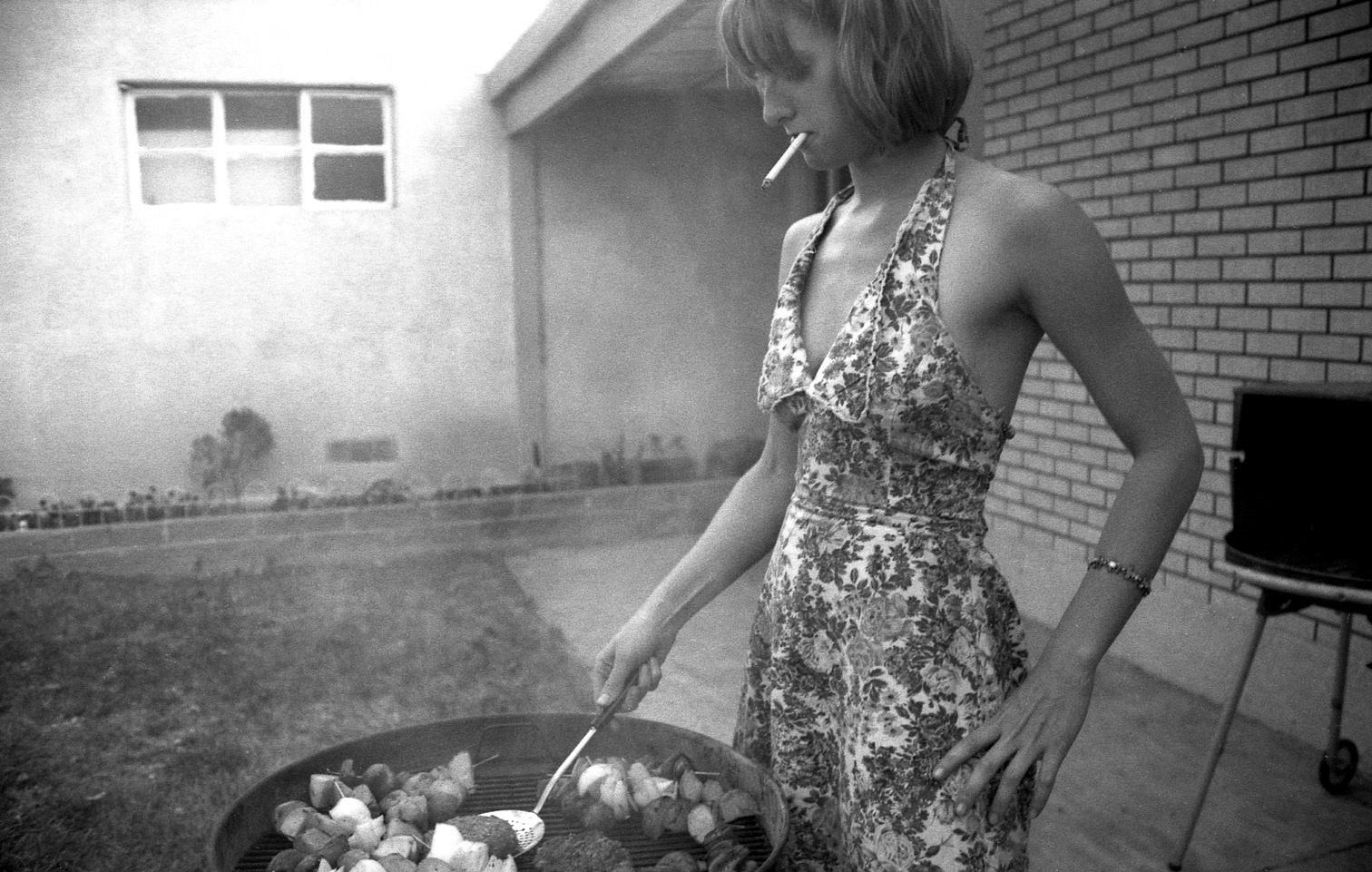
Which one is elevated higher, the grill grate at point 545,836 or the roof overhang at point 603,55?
the roof overhang at point 603,55

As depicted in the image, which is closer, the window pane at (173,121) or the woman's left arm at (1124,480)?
the woman's left arm at (1124,480)

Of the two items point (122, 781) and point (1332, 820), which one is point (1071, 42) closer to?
point (1332, 820)

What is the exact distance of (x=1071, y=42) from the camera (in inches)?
185

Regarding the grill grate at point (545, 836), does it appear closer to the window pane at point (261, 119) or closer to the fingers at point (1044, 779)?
the fingers at point (1044, 779)

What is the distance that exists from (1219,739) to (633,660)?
76.9 inches

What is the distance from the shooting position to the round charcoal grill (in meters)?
1.38

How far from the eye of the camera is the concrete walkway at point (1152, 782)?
3027 mm

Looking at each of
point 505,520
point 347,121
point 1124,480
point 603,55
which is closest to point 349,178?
point 347,121

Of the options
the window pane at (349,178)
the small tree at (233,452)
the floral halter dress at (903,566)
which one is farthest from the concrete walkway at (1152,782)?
the window pane at (349,178)

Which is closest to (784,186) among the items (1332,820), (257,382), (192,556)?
(257,382)

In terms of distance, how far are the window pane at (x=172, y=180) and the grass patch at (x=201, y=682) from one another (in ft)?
5.95

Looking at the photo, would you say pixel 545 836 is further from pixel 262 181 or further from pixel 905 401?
pixel 262 181

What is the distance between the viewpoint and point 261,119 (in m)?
6.68

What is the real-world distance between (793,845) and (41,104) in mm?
3589
